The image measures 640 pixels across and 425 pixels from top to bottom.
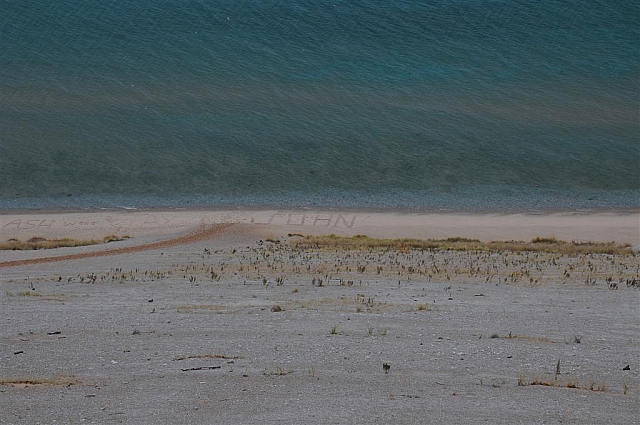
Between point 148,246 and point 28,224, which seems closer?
point 148,246

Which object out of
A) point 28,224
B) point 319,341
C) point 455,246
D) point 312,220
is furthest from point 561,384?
point 28,224

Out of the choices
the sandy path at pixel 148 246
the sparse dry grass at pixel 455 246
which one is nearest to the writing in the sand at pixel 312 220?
the sandy path at pixel 148 246

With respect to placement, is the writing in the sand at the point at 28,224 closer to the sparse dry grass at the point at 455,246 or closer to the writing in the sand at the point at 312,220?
the writing in the sand at the point at 312,220

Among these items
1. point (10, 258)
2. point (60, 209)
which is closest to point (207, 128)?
point (60, 209)

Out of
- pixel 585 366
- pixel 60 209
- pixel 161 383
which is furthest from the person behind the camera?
pixel 60 209

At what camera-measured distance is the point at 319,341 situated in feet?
28.8

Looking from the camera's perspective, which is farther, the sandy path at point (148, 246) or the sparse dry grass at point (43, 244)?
the sparse dry grass at point (43, 244)

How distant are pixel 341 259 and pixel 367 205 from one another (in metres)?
18.0

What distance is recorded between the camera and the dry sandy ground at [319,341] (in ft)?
21.6

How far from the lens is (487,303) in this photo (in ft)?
38.9

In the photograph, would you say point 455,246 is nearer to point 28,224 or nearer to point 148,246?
point 148,246

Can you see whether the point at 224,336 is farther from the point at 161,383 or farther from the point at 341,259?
the point at 341,259

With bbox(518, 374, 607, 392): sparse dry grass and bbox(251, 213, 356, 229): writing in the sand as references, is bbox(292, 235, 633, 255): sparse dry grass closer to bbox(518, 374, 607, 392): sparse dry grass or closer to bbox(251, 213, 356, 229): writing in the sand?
bbox(251, 213, 356, 229): writing in the sand

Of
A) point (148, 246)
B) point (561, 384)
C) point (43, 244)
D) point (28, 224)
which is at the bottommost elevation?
point (561, 384)
